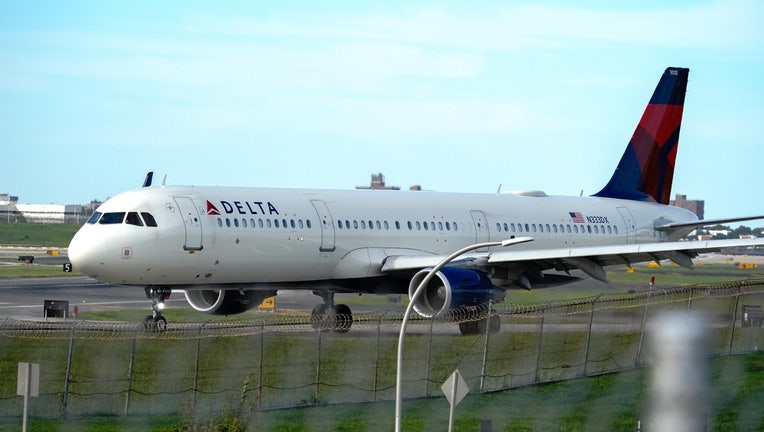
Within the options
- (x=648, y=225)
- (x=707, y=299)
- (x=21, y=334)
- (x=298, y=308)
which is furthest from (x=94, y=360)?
(x=648, y=225)

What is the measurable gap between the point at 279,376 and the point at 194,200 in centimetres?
1106

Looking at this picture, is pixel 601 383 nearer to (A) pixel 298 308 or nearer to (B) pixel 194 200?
(B) pixel 194 200

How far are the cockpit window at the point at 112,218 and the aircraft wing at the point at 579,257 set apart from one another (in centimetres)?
866

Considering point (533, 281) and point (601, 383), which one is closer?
point (601, 383)

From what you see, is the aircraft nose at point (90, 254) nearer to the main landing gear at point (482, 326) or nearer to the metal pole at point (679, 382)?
the main landing gear at point (482, 326)

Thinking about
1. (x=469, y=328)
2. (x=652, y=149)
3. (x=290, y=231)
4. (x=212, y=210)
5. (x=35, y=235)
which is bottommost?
(x=35, y=235)

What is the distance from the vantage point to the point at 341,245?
36.4 metres

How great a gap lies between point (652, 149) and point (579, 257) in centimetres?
1301

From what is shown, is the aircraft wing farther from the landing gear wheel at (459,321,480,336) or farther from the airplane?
the landing gear wheel at (459,321,480,336)

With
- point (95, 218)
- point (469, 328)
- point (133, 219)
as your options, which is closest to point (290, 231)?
point (133, 219)

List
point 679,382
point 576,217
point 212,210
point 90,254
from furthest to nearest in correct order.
A: 1. point 576,217
2. point 212,210
3. point 90,254
4. point 679,382

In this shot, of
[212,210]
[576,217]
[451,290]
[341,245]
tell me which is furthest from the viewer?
[576,217]

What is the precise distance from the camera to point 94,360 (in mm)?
23562

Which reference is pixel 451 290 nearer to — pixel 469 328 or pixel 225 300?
pixel 469 328
